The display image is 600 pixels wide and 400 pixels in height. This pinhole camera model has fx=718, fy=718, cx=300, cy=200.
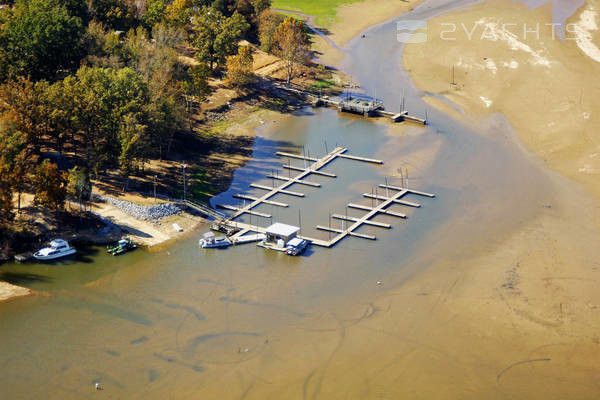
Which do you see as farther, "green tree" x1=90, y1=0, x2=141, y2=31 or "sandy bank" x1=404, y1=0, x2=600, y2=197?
"green tree" x1=90, y1=0, x2=141, y2=31

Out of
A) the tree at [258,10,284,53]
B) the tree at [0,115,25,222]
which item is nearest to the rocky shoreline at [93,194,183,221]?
the tree at [0,115,25,222]

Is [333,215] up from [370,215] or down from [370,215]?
down

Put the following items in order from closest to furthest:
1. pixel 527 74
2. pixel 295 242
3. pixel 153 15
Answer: pixel 295 242 → pixel 527 74 → pixel 153 15

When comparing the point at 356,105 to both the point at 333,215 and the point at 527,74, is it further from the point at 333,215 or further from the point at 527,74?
the point at 333,215

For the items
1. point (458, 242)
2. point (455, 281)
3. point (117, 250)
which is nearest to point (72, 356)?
point (117, 250)

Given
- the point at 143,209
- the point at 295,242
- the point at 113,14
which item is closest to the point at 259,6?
the point at 113,14

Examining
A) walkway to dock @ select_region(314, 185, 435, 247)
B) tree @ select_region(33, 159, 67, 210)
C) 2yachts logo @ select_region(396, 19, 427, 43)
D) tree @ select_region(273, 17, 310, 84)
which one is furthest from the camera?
2yachts logo @ select_region(396, 19, 427, 43)

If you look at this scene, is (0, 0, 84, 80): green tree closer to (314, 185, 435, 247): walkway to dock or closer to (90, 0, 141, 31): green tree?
(90, 0, 141, 31): green tree

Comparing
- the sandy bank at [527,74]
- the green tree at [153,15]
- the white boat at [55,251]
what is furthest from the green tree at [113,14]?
the white boat at [55,251]
